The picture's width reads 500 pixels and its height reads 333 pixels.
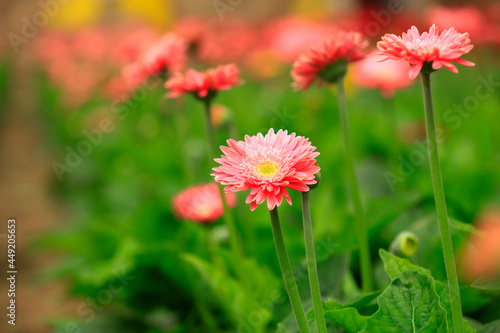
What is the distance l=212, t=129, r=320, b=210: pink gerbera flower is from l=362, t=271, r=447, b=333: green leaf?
18 centimetres

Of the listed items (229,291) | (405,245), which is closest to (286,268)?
(405,245)

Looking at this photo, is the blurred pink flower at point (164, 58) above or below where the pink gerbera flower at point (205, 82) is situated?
above

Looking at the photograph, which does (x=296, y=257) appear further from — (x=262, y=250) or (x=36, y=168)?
(x=36, y=168)

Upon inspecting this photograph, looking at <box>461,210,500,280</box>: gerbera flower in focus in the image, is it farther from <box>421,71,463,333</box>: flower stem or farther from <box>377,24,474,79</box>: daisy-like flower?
<box>377,24,474,79</box>: daisy-like flower

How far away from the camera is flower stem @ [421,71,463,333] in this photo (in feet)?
1.74

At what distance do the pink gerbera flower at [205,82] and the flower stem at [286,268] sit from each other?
0.26 meters

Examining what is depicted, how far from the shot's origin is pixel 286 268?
0.56 metres

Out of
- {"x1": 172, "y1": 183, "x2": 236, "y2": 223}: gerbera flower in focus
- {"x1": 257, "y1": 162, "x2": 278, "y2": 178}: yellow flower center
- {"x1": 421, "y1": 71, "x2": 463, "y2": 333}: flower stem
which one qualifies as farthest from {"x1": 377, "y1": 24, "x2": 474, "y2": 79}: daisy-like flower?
{"x1": 172, "y1": 183, "x2": 236, "y2": 223}: gerbera flower in focus

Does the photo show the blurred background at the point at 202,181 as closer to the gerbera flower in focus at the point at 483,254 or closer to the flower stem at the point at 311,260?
the gerbera flower in focus at the point at 483,254

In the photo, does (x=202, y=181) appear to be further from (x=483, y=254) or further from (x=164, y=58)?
(x=483, y=254)

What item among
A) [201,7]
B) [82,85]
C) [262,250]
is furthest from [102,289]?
[201,7]

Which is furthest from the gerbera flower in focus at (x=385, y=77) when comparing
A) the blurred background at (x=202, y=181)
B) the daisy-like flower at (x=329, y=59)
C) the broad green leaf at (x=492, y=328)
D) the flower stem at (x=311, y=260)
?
the flower stem at (x=311, y=260)

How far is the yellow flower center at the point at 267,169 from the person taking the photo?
53 cm

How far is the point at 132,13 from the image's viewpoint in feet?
18.1
